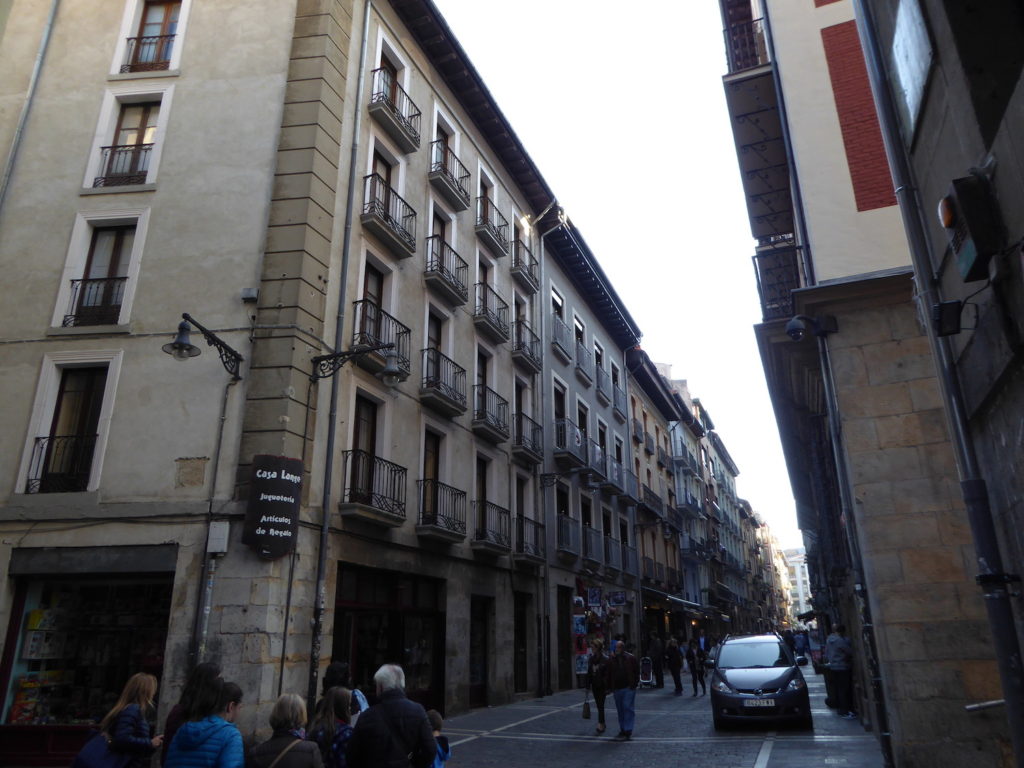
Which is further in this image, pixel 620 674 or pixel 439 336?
pixel 439 336

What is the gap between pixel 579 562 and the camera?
25.1 metres

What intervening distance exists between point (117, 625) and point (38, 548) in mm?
1779

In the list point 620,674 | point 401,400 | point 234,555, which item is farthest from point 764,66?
point 234,555

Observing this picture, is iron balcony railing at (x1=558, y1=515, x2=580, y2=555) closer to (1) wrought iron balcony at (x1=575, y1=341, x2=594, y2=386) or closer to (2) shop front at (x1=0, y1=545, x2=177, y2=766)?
(1) wrought iron balcony at (x1=575, y1=341, x2=594, y2=386)

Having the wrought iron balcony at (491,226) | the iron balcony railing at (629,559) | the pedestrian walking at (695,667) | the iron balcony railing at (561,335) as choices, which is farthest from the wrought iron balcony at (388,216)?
the iron balcony railing at (629,559)

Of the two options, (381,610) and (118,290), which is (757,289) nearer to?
(381,610)

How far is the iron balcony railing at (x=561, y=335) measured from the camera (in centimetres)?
2608

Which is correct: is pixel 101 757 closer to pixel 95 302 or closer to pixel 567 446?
pixel 95 302

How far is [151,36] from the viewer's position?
629 inches

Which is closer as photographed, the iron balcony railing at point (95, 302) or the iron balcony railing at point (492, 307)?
the iron balcony railing at point (95, 302)

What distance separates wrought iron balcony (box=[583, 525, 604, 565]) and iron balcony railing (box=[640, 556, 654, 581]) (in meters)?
6.07

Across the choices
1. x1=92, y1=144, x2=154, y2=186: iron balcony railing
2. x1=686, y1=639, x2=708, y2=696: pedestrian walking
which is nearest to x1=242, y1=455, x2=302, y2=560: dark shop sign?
x1=92, y1=144, x2=154, y2=186: iron balcony railing

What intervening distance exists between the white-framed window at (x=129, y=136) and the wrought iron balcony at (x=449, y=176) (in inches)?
244

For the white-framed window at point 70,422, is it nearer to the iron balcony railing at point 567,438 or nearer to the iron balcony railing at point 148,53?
the iron balcony railing at point 148,53
